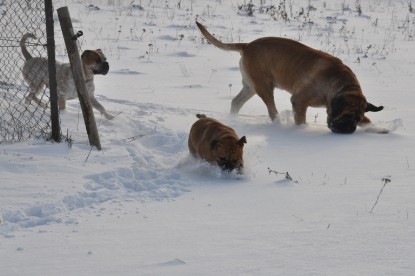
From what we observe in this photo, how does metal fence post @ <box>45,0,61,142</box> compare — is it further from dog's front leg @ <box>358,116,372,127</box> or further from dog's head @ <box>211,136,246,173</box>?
dog's front leg @ <box>358,116,372,127</box>

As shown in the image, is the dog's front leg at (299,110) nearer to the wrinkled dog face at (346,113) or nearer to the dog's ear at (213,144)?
the wrinkled dog face at (346,113)

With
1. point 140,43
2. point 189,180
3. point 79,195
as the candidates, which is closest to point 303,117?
point 189,180

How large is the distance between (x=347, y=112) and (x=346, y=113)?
0.02 m

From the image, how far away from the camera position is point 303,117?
297 inches

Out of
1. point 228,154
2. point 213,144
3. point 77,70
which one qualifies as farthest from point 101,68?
point 228,154

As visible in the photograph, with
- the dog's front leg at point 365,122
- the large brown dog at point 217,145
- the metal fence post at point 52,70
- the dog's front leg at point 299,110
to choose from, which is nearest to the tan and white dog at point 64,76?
the metal fence post at point 52,70

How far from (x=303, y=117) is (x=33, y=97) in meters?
3.11

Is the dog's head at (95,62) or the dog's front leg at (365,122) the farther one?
the dog's head at (95,62)

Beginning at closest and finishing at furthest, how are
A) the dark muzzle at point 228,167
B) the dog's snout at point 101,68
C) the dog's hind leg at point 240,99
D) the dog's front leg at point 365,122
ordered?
the dark muzzle at point 228,167 < the dog's front leg at point 365,122 < the dog's snout at point 101,68 < the dog's hind leg at point 240,99

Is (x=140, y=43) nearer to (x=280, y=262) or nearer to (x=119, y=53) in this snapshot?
(x=119, y=53)

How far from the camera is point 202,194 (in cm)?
480

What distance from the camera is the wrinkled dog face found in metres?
6.96

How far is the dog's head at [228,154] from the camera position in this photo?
5.40 meters

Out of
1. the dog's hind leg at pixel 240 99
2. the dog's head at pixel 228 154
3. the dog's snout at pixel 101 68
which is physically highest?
the dog's snout at pixel 101 68
